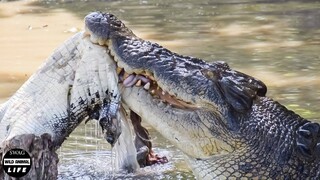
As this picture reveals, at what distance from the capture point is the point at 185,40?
11000 mm

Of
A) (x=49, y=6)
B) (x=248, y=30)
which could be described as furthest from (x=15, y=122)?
(x=49, y=6)

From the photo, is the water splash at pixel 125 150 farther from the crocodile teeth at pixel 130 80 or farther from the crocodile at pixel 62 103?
the crocodile teeth at pixel 130 80

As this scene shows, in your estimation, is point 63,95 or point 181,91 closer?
point 181,91

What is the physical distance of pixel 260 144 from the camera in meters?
3.57

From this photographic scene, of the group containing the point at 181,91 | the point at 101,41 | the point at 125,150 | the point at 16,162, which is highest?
the point at 101,41

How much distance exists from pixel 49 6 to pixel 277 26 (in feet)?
18.8

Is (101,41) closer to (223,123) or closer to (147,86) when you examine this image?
(147,86)

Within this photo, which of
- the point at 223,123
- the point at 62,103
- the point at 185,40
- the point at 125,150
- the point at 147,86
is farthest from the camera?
the point at 185,40

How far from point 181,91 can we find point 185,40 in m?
7.38

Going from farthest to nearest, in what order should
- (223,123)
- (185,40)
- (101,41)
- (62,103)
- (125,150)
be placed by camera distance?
(185,40)
(125,150)
(62,103)
(101,41)
(223,123)

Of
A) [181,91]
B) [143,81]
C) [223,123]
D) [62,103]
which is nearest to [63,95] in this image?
[62,103]

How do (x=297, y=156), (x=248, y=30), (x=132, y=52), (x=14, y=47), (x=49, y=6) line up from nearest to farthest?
(x=297, y=156) < (x=132, y=52) < (x=14, y=47) < (x=248, y=30) < (x=49, y=6)

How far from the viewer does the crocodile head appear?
3.57 meters

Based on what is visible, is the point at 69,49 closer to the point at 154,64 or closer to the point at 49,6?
the point at 154,64
